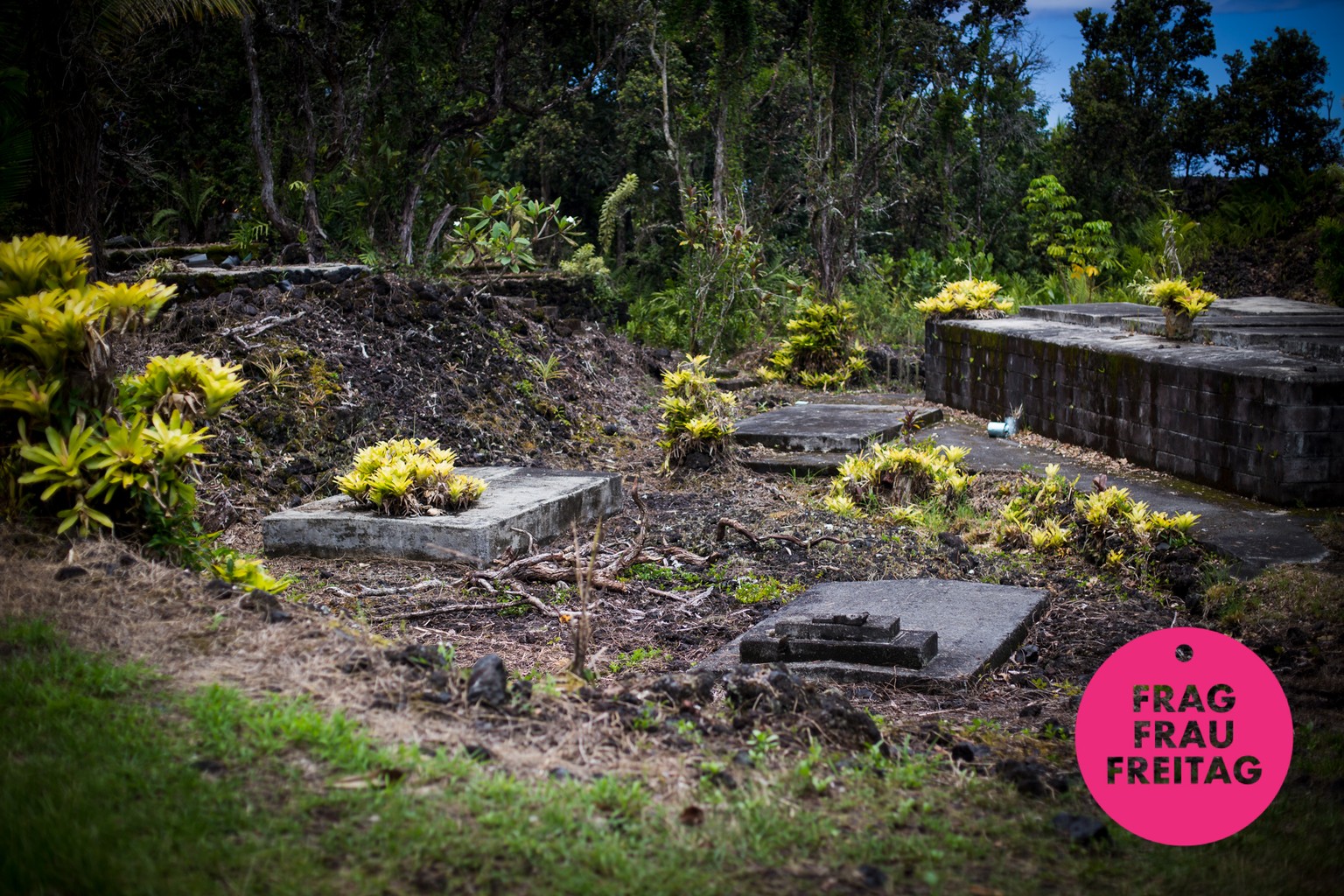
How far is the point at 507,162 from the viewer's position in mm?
17172

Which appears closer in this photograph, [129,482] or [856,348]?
[129,482]

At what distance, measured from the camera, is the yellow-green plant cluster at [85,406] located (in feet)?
12.0

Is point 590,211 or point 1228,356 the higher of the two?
point 590,211

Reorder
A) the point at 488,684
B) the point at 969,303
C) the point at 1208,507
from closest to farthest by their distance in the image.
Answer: the point at 488,684 → the point at 1208,507 → the point at 969,303

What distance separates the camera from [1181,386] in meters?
6.47

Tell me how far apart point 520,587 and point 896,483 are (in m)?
2.52

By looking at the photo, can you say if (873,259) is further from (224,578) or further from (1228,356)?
(224,578)

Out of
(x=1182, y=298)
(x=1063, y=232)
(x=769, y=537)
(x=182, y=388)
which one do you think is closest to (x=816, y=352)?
(x=1182, y=298)

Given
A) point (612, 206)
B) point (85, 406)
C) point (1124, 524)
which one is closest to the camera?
point (85, 406)

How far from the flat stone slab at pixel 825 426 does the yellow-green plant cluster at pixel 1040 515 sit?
1.63m

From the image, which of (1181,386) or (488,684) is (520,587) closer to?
(488,684)

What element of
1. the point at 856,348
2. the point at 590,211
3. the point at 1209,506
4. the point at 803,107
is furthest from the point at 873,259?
the point at 1209,506

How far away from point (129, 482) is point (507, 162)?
14.3m

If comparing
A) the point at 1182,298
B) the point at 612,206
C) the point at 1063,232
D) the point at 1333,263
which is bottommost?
the point at 1182,298
